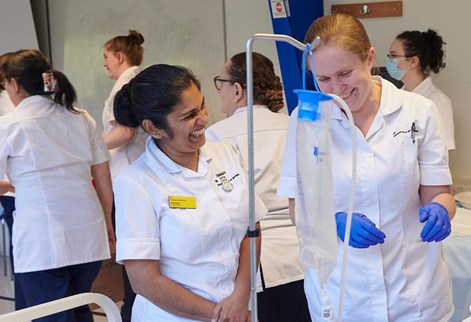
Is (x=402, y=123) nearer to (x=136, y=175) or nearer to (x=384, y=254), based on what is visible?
(x=384, y=254)

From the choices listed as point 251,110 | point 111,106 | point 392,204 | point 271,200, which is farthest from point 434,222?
point 111,106

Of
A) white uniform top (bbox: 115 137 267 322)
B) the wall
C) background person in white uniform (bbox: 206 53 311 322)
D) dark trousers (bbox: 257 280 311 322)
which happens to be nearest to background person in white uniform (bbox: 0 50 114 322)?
background person in white uniform (bbox: 206 53 311 322)

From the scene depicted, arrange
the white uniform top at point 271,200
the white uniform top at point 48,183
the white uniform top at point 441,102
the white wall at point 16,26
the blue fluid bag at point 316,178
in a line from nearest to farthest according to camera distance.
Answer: the blue fluid bag at point 316,178
the white uniform top at point 271,200
the white uniform top at point 48,183
the white uniform top at point 441,102
the white wall at point 16,26

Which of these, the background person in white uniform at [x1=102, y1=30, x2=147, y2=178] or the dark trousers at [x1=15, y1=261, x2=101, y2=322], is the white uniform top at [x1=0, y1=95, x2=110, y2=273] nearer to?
the dark trousers at [x1=15, y1=261, x2=101, y2=322]

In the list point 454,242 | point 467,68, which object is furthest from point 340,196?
point 467,68

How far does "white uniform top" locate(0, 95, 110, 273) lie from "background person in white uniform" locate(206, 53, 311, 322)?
0.62 m

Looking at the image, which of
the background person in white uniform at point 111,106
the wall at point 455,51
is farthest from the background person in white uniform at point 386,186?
the wall at point 455,51

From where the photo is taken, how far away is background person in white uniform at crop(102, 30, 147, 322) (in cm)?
324

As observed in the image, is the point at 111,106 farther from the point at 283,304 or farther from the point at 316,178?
→ the point at 316,178

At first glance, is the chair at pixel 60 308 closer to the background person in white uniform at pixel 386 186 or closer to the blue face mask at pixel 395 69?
the background person in white uniform at pixel 386 186

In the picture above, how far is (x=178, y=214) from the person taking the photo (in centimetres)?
158

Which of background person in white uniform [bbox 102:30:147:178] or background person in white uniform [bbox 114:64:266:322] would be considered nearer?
background person in white uniform [bbox 114:64:266:322]

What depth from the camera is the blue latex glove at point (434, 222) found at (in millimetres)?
1422

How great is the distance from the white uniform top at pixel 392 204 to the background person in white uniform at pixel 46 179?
4.03ft
